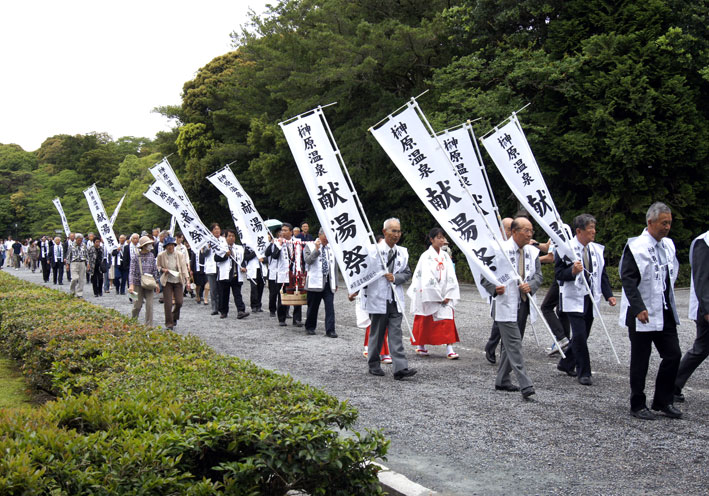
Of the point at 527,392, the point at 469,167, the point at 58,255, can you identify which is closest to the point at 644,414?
the point at 527,392

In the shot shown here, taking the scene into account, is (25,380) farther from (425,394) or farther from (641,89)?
(641,89)

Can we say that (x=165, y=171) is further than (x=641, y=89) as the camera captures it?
No

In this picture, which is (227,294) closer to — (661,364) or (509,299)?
(509,299)

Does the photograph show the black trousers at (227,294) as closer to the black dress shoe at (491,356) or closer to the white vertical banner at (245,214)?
the white vertical banner at (245,214)

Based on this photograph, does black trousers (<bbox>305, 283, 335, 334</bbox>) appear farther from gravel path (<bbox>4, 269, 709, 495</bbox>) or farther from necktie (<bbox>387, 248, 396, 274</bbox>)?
necktie (<bbox>387, 248, 396, 274</bbox>)

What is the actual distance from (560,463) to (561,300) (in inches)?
123

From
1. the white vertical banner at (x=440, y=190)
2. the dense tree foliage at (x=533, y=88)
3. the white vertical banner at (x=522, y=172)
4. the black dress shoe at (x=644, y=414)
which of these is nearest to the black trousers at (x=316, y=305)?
the white vertical banner at (x=522, y=172)

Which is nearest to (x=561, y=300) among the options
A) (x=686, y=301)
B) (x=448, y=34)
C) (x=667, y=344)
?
(x=667, y=344)

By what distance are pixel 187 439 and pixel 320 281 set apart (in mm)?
8109

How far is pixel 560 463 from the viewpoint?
466cm

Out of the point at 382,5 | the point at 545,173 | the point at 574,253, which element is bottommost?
the point at 574,253

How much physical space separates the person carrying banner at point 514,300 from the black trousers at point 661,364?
3.20ft

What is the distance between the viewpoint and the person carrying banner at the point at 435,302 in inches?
361

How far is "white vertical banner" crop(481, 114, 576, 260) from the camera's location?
339 inches
